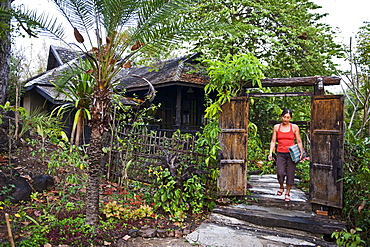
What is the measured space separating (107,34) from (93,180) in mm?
2346

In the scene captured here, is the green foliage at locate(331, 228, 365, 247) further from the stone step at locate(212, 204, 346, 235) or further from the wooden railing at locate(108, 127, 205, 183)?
the wooden railing at locate(108, 127, 205, 183)

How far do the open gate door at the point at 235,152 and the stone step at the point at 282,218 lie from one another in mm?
395

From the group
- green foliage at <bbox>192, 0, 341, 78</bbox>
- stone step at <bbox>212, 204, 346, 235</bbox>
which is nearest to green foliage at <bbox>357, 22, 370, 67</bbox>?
green foliage at <bbox>192, 0, 341, 78</bbox>

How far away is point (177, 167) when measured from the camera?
5.41 m

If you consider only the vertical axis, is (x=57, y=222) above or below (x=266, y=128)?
below

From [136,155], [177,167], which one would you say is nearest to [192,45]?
[136,155]

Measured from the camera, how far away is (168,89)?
1422cm

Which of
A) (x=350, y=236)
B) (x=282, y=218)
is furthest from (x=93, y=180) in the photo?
(x=350, y=236)

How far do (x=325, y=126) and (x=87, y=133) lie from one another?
33.3ft

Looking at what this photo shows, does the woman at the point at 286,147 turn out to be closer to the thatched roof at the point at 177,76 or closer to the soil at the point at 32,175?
the soil at the point at 32,175

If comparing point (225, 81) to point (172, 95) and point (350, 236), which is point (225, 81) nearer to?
point (350, 236)

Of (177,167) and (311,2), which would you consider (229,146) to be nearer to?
(177,167)

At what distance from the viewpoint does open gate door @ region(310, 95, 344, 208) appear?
194 inches

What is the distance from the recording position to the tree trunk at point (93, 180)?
4258mm
